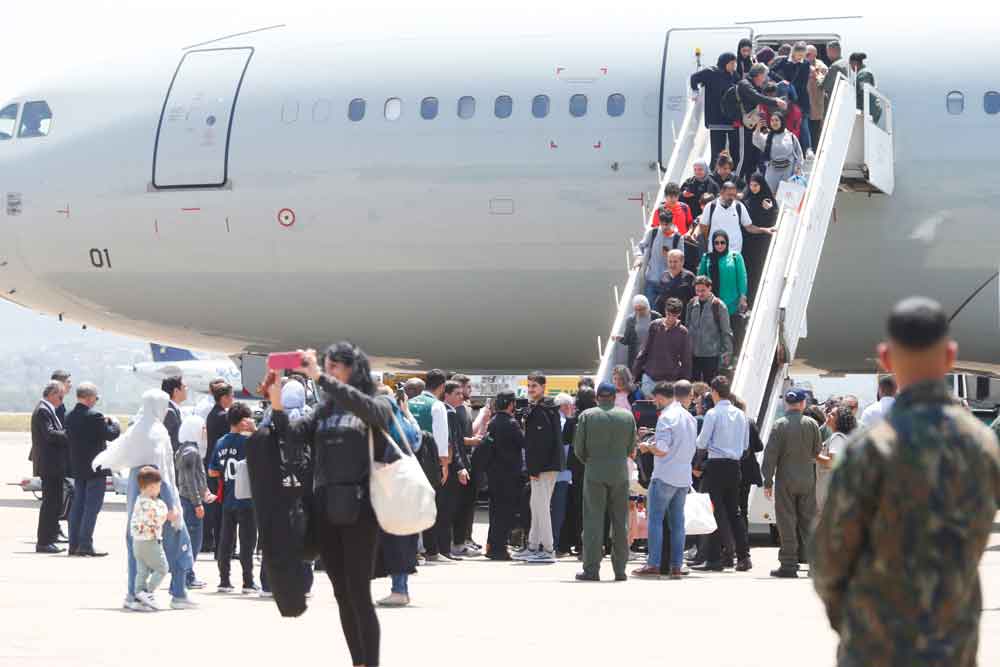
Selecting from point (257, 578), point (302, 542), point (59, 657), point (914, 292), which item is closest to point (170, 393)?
point (257, 578)

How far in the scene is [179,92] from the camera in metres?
18.9

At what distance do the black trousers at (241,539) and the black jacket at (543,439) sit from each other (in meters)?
2.91

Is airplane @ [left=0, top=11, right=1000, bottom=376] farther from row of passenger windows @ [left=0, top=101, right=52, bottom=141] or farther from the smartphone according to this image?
the smartphone

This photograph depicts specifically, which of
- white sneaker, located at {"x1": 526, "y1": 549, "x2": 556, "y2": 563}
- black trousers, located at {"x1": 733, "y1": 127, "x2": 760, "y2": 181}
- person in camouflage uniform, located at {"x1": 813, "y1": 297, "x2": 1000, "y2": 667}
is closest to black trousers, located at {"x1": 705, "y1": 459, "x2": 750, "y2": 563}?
white sneaker, located at {"x1": 526, "y1": 549, "x2": 556, "y2": 563}

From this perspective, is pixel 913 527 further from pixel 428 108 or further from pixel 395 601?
pixel 428 108

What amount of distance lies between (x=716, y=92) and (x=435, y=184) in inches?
130

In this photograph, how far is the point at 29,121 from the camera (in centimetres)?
1948

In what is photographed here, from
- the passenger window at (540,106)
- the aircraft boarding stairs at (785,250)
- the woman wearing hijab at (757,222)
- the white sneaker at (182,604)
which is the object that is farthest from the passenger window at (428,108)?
the white sneaker at (182,604)

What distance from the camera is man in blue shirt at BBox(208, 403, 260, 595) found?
1145 centimetres

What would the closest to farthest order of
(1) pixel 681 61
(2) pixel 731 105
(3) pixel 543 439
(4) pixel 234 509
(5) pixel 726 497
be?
(4) pixel 234 509, (5) pixel 726 497, (3) pixel 543 439, (2) pixel 731 105, (1) pixel 681 61

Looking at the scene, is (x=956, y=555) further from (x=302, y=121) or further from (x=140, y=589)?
(x=302, y=121)

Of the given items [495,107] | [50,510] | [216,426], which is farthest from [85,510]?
[495,107]

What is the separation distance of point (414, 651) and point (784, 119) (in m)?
8.87

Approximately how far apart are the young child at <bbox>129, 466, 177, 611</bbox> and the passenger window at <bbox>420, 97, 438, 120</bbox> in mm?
8336
